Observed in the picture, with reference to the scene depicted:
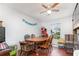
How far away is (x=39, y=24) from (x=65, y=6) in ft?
1.31

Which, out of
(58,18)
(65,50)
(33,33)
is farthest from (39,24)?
(65,50)

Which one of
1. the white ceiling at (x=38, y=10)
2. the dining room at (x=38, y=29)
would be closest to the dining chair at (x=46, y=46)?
the dining room at (x=38, y=29)

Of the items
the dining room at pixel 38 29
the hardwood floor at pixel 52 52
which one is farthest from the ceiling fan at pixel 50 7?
the hardwood floor at pixel 52 52

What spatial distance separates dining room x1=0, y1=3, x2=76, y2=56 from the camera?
4.86 feet

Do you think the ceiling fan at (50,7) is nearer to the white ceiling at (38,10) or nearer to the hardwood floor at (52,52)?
the white ceiling at (38,10)

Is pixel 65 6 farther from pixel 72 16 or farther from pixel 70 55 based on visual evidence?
pixel 70 55

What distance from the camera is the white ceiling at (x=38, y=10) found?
58.2 inches

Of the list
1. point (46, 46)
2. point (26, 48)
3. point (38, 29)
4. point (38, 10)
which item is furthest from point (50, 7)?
point (26, 48)

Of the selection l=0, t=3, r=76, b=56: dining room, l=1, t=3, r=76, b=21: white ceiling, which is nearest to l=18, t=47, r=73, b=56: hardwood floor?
l=0, t=3, r=76, b=56: dining room

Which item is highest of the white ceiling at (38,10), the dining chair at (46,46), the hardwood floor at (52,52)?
the white ceiling at (38,10)

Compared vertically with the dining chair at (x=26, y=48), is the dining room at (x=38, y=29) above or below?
above

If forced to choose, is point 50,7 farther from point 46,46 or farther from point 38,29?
point 46,46

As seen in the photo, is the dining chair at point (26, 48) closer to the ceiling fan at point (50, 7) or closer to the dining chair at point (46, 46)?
the dining chair at point (46, 46)

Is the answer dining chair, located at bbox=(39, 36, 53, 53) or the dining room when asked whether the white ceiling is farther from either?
dining chair, located at bbox=(39, 36, 53, 53)
